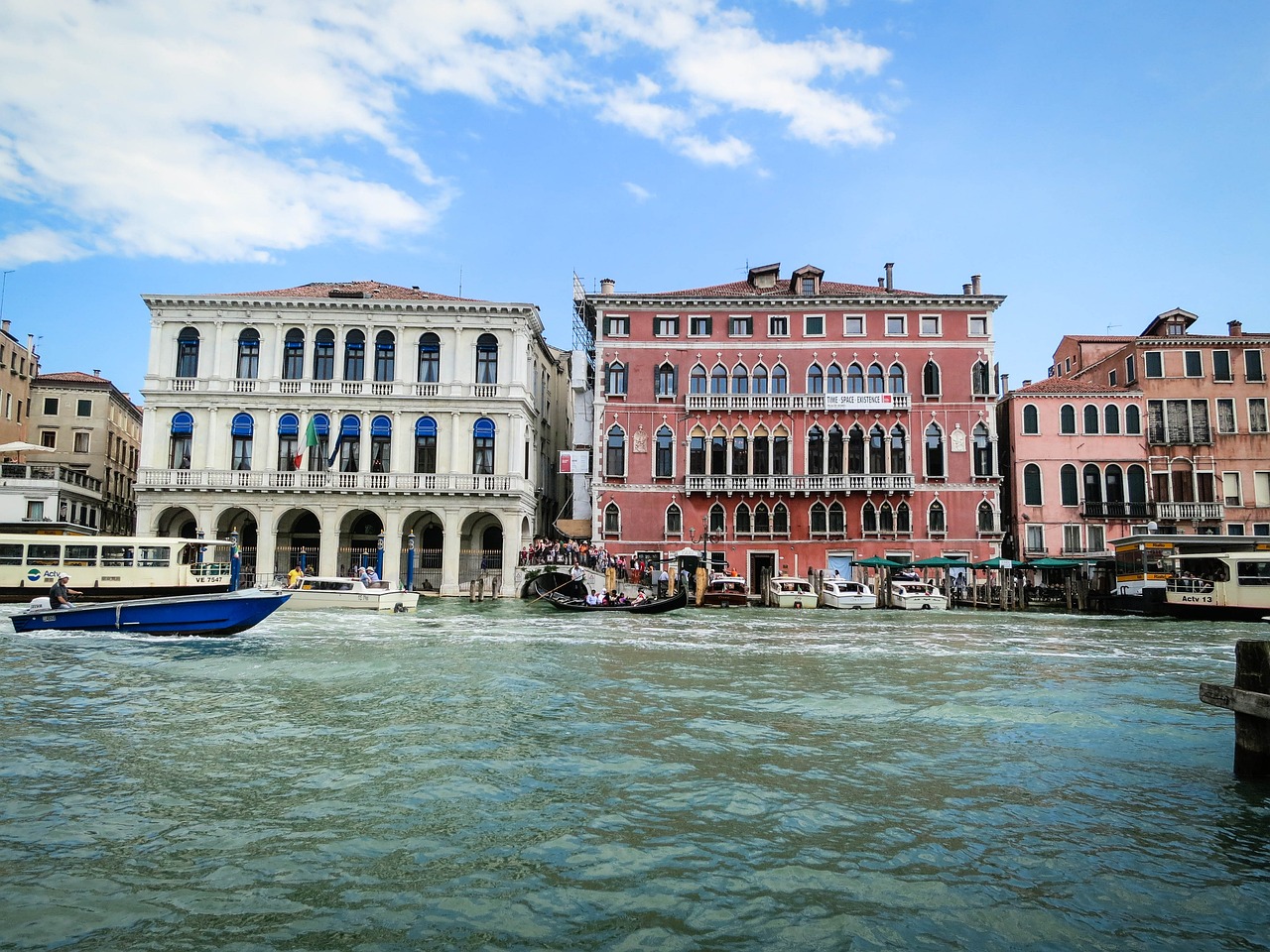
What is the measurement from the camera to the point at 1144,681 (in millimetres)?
12758

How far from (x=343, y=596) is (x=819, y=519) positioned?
18.5 m

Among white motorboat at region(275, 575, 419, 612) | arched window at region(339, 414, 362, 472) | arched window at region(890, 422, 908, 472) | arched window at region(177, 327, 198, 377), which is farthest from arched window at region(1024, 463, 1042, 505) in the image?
arched window at region(177, 327, 198, 377)

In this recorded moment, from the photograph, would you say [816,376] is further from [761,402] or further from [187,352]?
[187,352]

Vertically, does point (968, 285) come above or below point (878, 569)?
above

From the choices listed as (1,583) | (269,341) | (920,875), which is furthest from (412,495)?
(920,875)

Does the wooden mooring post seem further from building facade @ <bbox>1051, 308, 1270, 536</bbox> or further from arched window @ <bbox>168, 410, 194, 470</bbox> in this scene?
arched window @ <bbox>168, 410, 194, 470</bbox>

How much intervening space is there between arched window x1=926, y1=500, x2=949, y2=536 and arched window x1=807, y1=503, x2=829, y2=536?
3.88m

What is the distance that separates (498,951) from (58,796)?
412 centimetres

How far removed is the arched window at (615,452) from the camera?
3588cm

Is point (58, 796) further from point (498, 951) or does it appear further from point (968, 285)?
point (968, 285)

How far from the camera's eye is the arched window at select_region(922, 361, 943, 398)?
35.8m

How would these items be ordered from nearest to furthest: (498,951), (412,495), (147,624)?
(498,951) → (147,624) → (412,495)

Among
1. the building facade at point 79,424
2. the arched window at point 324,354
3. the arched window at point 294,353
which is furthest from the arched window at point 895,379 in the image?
the building facade at point 79,424

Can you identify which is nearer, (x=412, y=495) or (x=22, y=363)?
(x=412, y=495)
